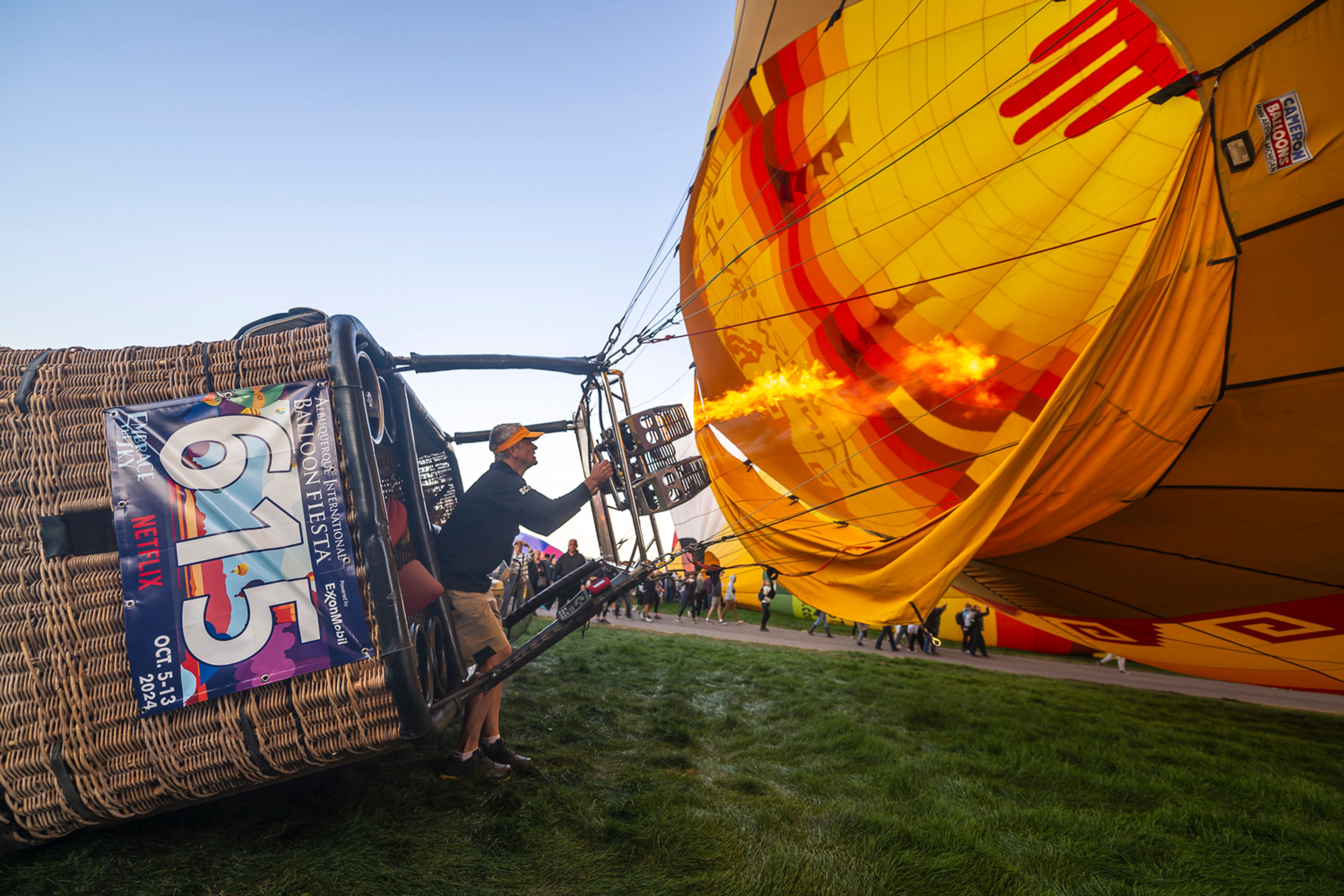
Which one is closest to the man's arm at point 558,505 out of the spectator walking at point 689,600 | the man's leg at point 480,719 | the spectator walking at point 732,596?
the man's leg at point 480,719

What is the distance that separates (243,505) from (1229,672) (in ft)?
16.5

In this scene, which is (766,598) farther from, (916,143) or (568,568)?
(916,143)

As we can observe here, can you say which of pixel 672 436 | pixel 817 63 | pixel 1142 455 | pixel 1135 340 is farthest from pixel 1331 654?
pixel 817 63

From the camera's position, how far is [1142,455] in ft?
8.71

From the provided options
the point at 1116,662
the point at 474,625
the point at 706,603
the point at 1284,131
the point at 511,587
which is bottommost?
the point at 706,603

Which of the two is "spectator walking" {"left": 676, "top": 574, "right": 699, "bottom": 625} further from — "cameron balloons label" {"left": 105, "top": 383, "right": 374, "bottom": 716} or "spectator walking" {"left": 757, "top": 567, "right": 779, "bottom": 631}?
"cameron balloons label" {"left": 105, "top": 383, "right": 374, "bottom": 716}

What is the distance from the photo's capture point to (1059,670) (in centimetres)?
716

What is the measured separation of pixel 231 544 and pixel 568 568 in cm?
470

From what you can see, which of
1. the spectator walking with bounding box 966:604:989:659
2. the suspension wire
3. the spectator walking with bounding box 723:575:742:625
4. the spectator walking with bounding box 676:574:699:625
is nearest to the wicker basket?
the suspension wire

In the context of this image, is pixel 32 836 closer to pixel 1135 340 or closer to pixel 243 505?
pixel 243 505

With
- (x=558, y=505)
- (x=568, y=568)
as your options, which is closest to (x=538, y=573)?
(x=568, y=568)

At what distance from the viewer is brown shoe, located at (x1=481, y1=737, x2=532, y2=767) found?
279 centimetres

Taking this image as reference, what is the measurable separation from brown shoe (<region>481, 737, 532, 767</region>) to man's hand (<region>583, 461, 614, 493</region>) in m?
1.19

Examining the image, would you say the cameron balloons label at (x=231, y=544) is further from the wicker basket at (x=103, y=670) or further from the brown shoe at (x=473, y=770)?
the brown shoe at (x=473, y=770)
